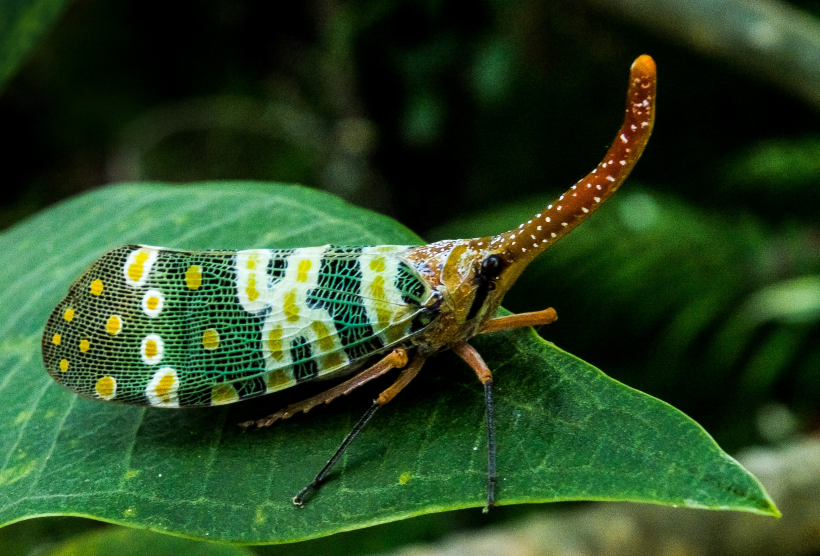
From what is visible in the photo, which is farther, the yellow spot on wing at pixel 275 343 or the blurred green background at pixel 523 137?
the blurred green background at pixel 523 137

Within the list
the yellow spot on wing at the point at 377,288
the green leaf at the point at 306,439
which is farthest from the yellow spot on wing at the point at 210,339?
the yellow spot on wing at the point at 377,288

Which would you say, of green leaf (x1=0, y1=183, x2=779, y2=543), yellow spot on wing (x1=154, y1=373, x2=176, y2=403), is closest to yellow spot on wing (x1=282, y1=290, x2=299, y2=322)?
green leaf (x1=0, y1=183, x2=779, y2=543)

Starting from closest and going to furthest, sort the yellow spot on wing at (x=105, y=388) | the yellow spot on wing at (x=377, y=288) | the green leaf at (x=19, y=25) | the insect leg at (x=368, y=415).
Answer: the insect leg at (x=368, y=415)
the yellow spot on wing at (x=105, y=388)
the yellow spot on wing at (x=377, y=288)
the green leaf at (x=19, y=25)

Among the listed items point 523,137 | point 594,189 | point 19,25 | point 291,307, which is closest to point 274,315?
point 291,307

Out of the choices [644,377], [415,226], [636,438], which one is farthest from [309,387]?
[415,226]

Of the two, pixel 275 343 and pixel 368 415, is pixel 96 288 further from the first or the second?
pixel 368 415

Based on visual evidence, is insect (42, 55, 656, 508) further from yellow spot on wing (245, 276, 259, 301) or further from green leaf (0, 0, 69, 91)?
green leaf (0, 0, 69, 91)

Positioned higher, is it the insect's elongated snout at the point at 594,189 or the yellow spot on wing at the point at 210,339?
the insect's elongated snout at the point at 594,189

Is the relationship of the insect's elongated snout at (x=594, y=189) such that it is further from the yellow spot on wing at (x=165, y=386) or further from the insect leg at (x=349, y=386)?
the yellow spot on wing at (x=165, y=386)
